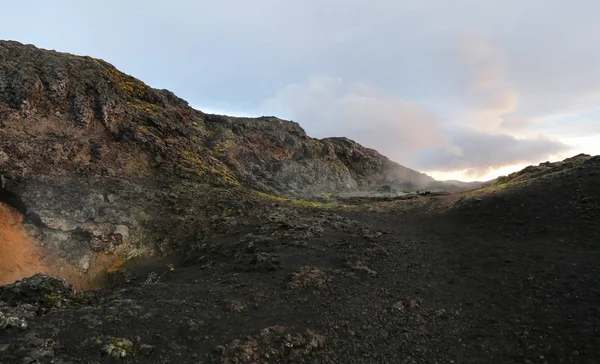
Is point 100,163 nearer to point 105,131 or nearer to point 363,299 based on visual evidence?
point 105,131

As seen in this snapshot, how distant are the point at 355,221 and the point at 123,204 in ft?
68.3

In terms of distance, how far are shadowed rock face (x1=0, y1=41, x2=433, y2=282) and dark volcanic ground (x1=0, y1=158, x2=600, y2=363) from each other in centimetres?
456

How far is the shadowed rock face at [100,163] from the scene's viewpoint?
91.7 ft

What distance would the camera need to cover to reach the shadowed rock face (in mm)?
27953

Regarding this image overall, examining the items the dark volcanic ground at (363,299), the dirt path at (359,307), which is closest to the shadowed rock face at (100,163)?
the dark volcanic ground at (363,299)

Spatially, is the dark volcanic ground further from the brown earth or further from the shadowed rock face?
the brown earth

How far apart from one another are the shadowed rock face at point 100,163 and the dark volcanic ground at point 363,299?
15.0 ft

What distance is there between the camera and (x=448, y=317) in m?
17.5

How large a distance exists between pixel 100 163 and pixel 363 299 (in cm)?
2860

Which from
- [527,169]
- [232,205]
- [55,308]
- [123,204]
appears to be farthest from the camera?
[527,169]

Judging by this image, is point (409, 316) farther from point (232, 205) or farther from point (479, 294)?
point (232, 205)

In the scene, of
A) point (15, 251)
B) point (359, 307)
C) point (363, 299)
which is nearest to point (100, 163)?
point (15, 251)

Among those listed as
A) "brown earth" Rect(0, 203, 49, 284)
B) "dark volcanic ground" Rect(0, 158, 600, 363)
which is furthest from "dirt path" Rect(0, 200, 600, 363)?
"brown earth" Rect(0, 203, 49, 284)

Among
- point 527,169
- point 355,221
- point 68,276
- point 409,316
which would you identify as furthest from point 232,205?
point 527,169
